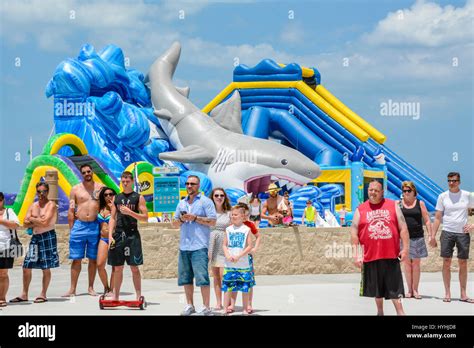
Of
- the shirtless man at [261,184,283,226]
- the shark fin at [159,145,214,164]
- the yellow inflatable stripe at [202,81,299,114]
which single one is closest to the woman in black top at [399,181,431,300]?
the shirtless man at [261,184,283,226]

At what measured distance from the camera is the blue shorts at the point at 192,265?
866 cm

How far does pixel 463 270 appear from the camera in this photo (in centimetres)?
1028

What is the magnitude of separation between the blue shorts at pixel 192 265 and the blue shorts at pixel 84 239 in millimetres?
2072

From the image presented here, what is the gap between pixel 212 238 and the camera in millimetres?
9414

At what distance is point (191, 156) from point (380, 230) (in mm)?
21059

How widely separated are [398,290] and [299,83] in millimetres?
27631

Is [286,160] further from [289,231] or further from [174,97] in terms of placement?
[289,231]

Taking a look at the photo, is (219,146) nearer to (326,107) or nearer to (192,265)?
(326,107)

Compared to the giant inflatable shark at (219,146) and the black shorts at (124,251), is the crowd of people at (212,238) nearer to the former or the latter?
the black shorts at (124,251)

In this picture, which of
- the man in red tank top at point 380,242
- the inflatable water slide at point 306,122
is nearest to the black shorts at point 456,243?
the man in red tank top at point 380,242

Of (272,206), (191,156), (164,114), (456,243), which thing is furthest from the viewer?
(164,114)

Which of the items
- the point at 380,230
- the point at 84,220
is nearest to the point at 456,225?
the point at 380,230

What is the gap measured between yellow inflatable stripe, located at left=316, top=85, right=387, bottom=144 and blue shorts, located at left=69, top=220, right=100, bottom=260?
26086mm
